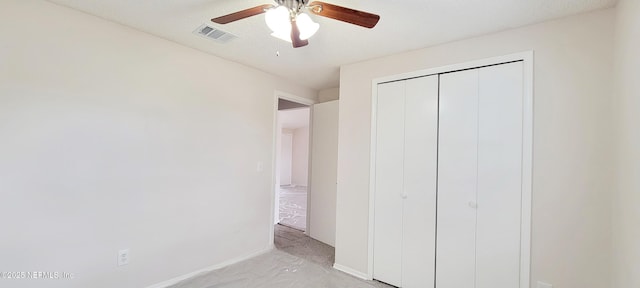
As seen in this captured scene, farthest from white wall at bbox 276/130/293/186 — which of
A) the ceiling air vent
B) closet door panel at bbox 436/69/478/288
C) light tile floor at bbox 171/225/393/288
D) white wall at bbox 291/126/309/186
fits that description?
closet door panel at bbox 436/69/478/288

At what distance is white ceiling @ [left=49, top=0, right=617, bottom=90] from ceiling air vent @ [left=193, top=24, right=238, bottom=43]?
0.18 ft

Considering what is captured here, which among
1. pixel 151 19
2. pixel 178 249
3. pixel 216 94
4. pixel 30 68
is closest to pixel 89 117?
pixel 30 68

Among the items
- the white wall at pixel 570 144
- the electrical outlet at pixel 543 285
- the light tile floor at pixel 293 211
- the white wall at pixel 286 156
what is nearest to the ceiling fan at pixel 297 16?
the white wall at pixel 570 144

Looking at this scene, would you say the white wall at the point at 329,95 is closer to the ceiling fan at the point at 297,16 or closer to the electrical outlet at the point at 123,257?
the ceiling fan at the point at 297,16

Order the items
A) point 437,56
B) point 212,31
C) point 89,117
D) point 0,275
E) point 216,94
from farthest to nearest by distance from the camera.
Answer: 1. point 216,94
2. point 437,56
3. point 212,31
4. point 89,117
5. point 0,275

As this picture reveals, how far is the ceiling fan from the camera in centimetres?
137

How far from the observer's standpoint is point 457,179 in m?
2.23

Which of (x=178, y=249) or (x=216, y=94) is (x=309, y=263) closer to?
(x=178, y=249)

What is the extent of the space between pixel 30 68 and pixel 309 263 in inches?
114

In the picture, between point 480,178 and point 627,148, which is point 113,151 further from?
point 627,148

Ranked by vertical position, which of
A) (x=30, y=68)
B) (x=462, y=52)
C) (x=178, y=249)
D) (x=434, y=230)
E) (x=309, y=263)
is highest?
(x=462, y=52)

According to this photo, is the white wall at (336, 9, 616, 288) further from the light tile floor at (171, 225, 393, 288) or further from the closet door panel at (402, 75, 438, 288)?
the light tile floor at (171, 225, 393, 288)

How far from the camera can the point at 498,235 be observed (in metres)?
2.04

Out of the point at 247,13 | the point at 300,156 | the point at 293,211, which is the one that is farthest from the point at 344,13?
the point at 300,156
